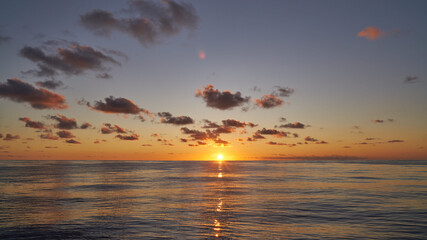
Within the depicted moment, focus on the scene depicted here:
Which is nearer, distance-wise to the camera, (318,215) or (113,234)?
(113,234)

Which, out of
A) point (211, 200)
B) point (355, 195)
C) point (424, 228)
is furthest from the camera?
point (355, 195)

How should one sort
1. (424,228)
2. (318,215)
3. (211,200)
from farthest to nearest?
(211,200), (318,215), (424,228)

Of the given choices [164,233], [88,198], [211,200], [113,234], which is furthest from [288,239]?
[88,198]

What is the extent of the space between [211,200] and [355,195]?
20556mm

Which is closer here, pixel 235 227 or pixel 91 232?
pixel 91 232

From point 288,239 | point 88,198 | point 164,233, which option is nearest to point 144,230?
point 164,233

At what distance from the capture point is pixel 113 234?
22.7 metres

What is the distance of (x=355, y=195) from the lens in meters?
43.8

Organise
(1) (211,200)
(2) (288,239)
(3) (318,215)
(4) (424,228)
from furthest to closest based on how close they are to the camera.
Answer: (1) (211,200) < (3) (318,215) < (4) (424,228) < (2) (288,239)

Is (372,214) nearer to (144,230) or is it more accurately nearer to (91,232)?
(144,230)

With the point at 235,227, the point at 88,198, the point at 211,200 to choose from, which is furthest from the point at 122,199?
the point at 235,227

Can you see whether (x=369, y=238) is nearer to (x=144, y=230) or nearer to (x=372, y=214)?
(x=372, y=214)

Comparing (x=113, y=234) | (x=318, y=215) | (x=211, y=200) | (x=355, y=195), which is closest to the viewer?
(x=113, y=234)

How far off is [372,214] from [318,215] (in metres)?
5.26
